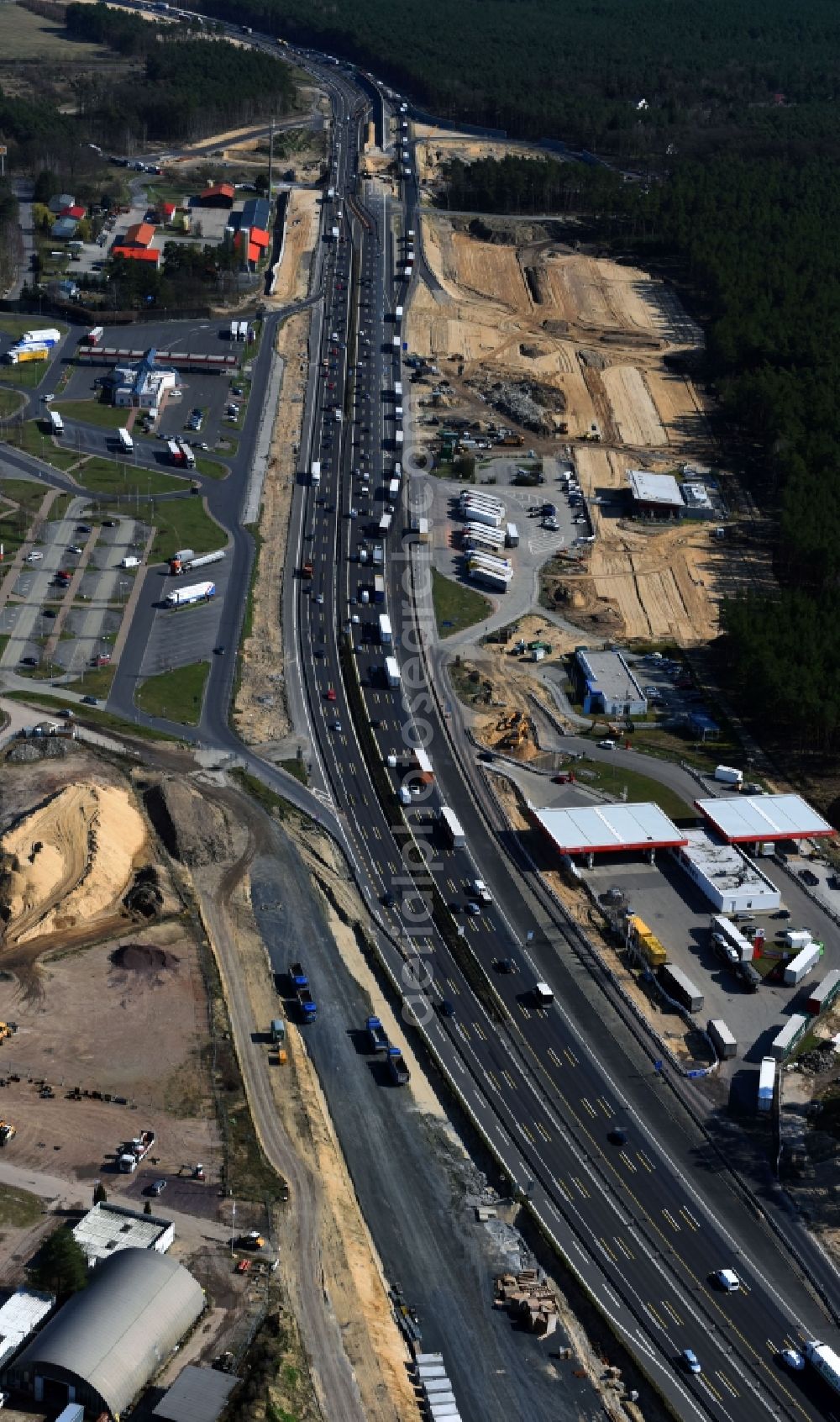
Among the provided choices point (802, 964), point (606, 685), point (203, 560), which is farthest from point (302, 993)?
point (203, 560)

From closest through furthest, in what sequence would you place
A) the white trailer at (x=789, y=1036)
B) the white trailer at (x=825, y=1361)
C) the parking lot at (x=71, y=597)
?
the white trailer at (x=825, y=1361) < the white trailer at (x=789, y=1036) < the parking lot at (x=71, y=597)

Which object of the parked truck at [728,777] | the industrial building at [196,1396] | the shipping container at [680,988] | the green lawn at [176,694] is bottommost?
the green lawn at [176,694]

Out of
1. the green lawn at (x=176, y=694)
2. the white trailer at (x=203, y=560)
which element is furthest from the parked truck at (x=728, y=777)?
the white trailer at (x=203, y=560)

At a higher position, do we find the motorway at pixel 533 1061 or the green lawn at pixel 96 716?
the motorway at pixel 533 1061

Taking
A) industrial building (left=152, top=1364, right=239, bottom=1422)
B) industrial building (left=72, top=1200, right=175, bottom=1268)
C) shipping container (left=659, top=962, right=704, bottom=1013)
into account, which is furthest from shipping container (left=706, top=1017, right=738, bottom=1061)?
industrial building (left=152, top=1364, right=239, bottom=1422)

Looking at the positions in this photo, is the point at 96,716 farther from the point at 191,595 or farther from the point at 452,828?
the point at 452,828

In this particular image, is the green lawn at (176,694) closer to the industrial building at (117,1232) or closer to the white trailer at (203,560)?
the white trailer at (203,560)

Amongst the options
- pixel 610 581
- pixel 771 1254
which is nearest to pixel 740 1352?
pixel 771 1254

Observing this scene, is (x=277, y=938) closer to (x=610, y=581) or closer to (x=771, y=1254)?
(x=771, y=1254)
